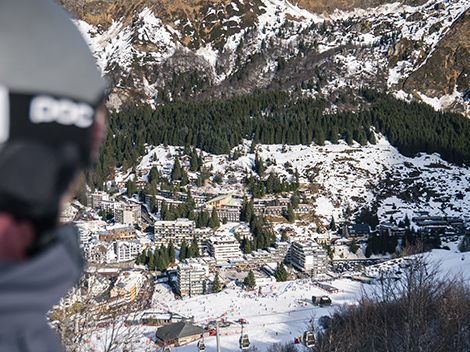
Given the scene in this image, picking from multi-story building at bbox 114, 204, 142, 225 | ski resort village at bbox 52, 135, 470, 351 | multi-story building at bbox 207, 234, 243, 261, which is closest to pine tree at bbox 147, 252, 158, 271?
ski resort village at bbox 52, 135, 470, 351

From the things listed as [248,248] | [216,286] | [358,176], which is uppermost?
[358,176]

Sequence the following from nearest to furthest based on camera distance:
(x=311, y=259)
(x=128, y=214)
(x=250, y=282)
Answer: (x=250, y=282)
(x=311, y=259)
(x=128, y=214)

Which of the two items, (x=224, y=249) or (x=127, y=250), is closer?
(x=127, y=250)

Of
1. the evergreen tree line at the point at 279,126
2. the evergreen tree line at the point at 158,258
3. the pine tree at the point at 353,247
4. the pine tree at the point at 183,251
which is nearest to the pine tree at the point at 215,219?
the pine tree at the point at 183,251

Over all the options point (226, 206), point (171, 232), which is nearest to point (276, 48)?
point (226, 206)

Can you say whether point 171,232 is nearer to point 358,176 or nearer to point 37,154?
point 358,176

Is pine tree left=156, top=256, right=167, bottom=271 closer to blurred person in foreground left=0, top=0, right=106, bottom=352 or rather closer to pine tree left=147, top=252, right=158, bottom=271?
pine tree left=147, top=252, right=158, bottom=271

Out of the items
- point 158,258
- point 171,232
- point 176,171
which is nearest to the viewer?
point 158,258
